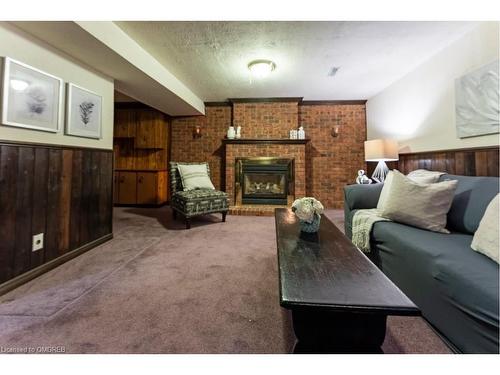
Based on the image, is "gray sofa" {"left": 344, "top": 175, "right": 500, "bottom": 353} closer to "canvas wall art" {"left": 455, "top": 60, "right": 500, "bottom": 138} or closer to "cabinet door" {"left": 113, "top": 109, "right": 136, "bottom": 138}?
"canvas wall art" {"left": 455, "top": 60, "right": 500, "bottom": 138}

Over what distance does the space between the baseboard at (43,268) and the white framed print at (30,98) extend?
1101mm

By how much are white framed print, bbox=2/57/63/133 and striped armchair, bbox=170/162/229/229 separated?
1.57 m

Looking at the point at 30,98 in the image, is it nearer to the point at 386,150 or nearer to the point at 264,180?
the point at 264,180

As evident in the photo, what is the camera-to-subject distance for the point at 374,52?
7.97 feet

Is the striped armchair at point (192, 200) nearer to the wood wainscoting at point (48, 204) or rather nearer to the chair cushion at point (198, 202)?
the chair cushion at point (198, 202)

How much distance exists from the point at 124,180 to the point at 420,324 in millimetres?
5028

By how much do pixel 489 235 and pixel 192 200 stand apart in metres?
2.77

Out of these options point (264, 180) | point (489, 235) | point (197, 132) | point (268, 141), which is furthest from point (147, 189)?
point (489, 235)

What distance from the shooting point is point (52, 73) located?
1.80 meters

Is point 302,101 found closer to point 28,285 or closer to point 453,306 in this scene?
point 453,306

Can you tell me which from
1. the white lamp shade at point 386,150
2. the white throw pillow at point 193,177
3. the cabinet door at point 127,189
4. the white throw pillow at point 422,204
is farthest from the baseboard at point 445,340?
the cabinet door at point 127,189

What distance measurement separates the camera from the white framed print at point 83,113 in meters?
1.96

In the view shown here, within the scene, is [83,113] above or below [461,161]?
above
